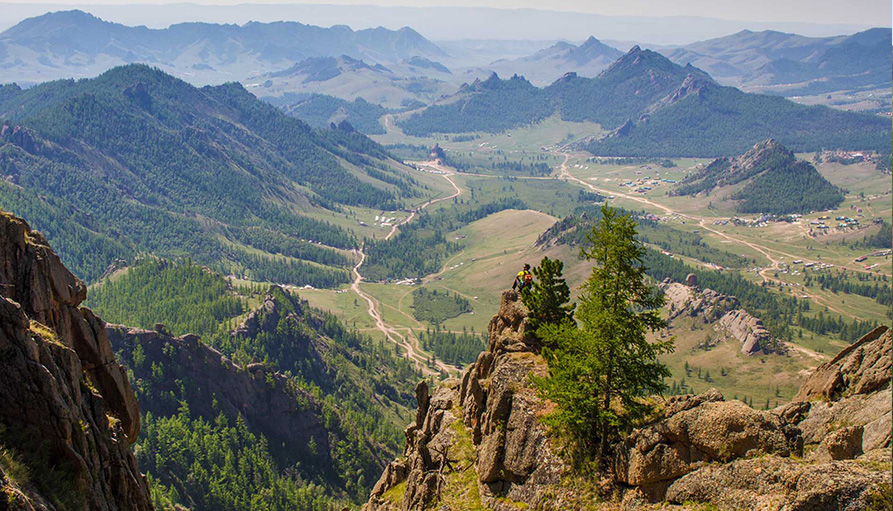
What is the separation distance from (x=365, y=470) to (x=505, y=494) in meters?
105

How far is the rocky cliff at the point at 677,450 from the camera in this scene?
36.2 m

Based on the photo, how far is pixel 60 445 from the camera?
39531 mm

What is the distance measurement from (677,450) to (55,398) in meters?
39.2

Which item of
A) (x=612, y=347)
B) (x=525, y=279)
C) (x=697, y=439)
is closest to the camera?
(x=697, y=439)

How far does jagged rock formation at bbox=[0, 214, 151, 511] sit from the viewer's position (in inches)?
1489

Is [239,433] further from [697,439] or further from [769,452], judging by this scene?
[769,452]

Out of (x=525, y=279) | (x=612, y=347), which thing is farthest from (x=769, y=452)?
(x=525, y=279)

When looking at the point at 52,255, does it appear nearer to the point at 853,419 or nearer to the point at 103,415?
the point at 103,415

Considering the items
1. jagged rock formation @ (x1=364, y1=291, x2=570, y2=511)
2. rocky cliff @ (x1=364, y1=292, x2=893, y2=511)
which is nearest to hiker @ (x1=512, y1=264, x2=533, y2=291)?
jagged rock formation @ (x1=364, y1=291, x2=570, y2=511)

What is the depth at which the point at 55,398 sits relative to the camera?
39.4 meters

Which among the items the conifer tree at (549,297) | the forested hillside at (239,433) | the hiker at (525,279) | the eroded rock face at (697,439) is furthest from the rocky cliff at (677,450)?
the forested hillside at (239,433)

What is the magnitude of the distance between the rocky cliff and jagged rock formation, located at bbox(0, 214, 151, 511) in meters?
29.2

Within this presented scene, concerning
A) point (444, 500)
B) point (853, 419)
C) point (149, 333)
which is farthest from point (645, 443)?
point (149, 333)

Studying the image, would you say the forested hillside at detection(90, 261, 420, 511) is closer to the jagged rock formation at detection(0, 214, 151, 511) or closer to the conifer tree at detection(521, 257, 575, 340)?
the conifer tree at detection(521, 257, 575, 340)
